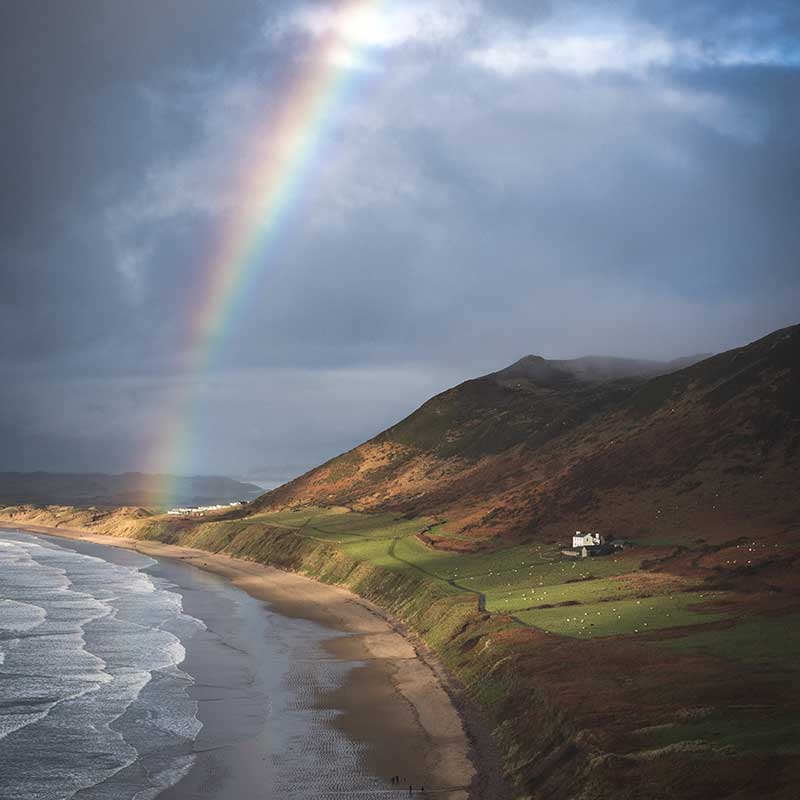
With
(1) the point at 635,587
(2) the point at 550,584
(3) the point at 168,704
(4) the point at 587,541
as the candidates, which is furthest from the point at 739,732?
(4) the point at 587,541

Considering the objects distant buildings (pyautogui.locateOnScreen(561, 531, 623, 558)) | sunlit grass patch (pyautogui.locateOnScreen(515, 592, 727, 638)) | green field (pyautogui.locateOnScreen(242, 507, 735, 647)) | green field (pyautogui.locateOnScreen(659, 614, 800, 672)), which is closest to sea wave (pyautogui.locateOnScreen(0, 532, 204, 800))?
sunlit grass patch (pyautogui.locateOnScreen(515, 592, 727, 638))

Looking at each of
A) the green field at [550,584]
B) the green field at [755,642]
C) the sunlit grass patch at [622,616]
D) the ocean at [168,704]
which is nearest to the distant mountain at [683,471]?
the green field at [550,584]

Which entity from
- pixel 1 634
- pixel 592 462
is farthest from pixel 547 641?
pixel 592 462

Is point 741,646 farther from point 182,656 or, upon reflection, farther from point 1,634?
point 1,634

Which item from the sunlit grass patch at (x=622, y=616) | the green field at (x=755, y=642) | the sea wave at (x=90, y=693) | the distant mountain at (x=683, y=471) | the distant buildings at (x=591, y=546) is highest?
the distant mountain at (x=683, y=471)

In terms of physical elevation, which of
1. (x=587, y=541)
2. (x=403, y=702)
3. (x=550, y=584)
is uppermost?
(x=587, y=541)

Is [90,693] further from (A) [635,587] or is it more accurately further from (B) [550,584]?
(B) [550,584]

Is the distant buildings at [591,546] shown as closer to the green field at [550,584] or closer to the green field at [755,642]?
the green field at [550,584]

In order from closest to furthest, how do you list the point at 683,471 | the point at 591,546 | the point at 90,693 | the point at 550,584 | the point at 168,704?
the point at 168,704 < the point at 90,693 < the point at 550,584 < the point at 591,546 < the point at 683,471

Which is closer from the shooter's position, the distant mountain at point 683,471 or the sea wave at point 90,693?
the sea wave at point 90,693
